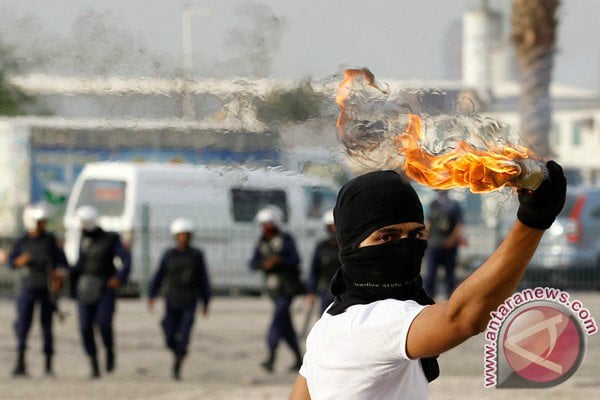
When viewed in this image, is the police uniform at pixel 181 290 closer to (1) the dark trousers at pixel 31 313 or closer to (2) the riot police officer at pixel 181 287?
(2) the riot police officer at pixel 181 287

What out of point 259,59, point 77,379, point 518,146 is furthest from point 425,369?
point 77,379

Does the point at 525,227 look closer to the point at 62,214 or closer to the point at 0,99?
the point at 0,99

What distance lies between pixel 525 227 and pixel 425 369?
0.59 metres

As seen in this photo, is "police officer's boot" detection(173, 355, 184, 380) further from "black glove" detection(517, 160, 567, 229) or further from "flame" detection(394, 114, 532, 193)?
"black glove" detection(517, 160, 567, 229)

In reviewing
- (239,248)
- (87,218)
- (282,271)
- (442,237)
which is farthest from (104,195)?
(282,271)

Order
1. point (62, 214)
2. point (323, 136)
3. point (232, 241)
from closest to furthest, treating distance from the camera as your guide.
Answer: point (323, 136)
point (232, 241)
point (62, 214)

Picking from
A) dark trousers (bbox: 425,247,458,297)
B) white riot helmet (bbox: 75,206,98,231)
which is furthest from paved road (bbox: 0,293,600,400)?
dark trousers (bbox: 425,247,458,297)

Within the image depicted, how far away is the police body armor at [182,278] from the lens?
1282cm

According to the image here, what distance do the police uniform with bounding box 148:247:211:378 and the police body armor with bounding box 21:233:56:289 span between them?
1.03m

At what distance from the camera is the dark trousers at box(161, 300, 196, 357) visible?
12.8 metres

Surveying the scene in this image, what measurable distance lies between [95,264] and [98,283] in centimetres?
18

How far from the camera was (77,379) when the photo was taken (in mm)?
12633

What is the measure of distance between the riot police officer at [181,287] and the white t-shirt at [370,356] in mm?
9693

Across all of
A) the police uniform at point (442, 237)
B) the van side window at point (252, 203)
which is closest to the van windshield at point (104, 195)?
the van side window at point (252, 203)
